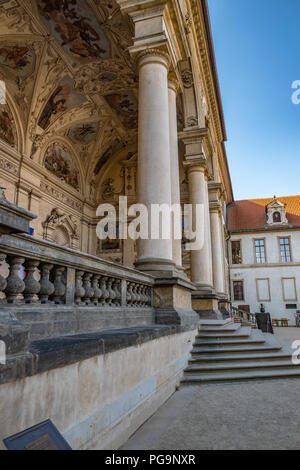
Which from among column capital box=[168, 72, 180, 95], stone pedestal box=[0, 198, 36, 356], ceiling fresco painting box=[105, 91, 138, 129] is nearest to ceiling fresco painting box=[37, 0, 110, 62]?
ceiling fresco painting box=[105, 91, 138, 129]

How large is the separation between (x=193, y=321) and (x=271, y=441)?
148 inches

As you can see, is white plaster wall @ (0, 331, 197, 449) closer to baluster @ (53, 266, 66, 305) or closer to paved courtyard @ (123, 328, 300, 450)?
paved courtyard @ (123, 328, 300, 450)

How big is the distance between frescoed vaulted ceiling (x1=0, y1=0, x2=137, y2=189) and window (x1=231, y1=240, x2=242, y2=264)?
687 inches

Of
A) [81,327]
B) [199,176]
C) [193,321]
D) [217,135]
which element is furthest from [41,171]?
[81,327]

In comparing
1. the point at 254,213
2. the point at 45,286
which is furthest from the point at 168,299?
the point at 254,213

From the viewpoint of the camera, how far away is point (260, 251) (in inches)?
1200

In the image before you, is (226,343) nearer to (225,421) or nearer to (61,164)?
(225,421)

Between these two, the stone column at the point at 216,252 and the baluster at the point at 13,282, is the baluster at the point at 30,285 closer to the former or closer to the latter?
the baluster at the point at 13,282

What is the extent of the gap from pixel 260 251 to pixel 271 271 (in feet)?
6.97

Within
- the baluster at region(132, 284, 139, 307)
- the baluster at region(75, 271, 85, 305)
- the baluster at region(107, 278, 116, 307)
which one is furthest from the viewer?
the baluster at region(132, 284, 139, 307)

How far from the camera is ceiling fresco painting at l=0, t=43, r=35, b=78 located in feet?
37.8

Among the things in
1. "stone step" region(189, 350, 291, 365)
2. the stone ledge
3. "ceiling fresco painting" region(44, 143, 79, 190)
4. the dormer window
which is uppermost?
the dormer window

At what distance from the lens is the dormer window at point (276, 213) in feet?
102
